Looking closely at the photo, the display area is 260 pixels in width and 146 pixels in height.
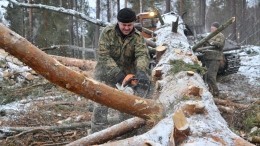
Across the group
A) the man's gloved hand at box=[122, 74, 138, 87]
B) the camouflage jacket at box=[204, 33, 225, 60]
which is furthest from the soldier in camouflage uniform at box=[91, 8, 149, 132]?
the camouflage jacket at box=[204, 33, 225, 60]

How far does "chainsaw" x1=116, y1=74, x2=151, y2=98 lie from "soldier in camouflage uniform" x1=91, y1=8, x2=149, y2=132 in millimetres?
399

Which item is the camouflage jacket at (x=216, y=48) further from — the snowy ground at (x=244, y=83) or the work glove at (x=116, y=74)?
the work glove at (x=116, y=74)

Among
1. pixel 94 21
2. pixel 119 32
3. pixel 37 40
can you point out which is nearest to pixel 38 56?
pixel 119 32

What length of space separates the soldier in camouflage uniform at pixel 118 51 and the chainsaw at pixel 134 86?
0.40 m

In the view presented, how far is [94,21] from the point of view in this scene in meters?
7.64

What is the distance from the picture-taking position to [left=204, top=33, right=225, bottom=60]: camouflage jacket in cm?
935

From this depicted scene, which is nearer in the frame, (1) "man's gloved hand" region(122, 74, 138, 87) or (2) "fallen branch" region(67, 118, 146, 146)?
(2) "fallen branch" region(67, 118, 146, 146)

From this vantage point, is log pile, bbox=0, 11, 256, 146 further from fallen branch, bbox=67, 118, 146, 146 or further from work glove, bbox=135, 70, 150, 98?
work glove, bbox=135, 70, 150, 98

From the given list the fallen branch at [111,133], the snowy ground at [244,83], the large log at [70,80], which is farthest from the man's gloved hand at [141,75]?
the snowy ground at [244,83]

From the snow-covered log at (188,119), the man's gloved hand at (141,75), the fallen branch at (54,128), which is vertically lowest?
the fallen branch at (54,128)

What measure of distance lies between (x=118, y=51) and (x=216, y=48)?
4.88 metres

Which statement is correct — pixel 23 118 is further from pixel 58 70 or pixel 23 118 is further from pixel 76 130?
pixel 58 70

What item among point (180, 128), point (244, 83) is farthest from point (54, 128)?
point (244, 83)

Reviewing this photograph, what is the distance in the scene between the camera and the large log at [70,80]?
2838 mm
